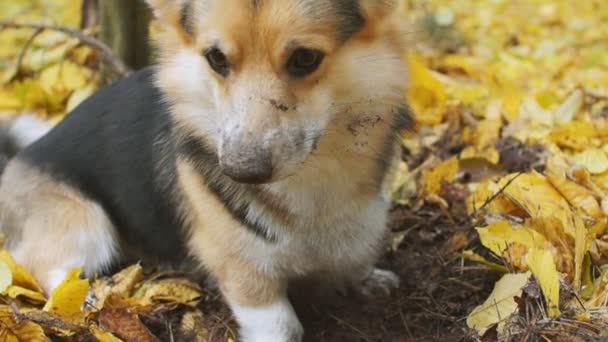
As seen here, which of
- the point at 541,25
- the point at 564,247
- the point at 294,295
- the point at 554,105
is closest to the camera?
the point at 564,247

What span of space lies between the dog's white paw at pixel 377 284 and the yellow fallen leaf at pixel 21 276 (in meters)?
1.33

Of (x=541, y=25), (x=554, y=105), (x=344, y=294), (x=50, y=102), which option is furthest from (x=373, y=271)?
(x=541, y=25)

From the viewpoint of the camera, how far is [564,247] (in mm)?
2619

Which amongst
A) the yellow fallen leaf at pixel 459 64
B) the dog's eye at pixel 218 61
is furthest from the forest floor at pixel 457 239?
the dog's eye at pixel 218 61

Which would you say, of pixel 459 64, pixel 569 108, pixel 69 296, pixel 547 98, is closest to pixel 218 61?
pixel 69 296

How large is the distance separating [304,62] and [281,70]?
0.08m

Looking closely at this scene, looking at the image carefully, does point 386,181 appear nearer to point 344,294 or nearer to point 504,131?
point 344,294

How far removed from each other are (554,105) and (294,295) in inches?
87.6

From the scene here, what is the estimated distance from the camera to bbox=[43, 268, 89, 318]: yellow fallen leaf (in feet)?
8.49

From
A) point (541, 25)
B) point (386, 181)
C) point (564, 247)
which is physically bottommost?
point (541, 25)

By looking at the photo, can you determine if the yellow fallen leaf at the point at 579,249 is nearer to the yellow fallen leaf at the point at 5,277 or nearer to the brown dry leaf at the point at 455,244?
the brown dry leaf at the point at 455,244

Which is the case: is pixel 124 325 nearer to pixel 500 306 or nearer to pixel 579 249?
pixel 500 306

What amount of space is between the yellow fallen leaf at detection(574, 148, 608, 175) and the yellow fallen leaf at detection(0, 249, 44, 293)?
2412 mm

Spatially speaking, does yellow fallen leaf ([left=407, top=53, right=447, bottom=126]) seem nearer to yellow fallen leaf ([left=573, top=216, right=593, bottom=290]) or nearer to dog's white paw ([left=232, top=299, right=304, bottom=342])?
yellow fallen leaf ([left=573, top=216, right=593, bottom=290])
